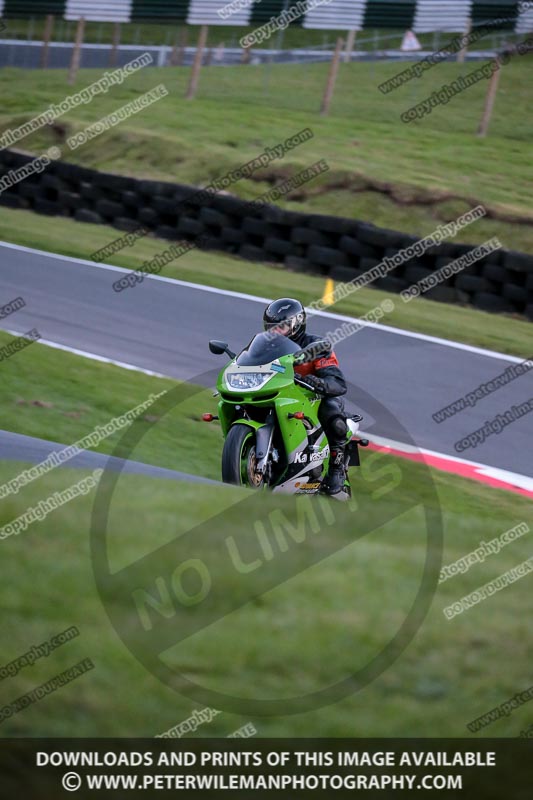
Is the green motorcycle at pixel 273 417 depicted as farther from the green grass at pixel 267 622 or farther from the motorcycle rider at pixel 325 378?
the green grass at pixel 267 622

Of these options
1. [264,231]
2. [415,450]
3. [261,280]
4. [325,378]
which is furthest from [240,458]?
[264,231]

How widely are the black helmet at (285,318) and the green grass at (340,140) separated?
9054 mm

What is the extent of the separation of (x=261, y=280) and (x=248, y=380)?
342 inches

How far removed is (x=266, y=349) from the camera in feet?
26.2

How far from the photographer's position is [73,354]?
12.4 m

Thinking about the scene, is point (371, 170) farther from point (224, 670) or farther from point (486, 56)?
point (224, 670)

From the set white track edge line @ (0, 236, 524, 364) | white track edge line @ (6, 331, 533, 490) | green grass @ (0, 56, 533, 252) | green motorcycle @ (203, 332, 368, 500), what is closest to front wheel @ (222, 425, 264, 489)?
green motorcycle @ (203, 332, 368, 500)

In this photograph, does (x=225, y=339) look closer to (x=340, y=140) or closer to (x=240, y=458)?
(x=240, y=458)

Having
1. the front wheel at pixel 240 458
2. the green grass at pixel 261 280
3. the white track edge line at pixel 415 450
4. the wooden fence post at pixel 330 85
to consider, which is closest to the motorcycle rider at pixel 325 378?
the front wheel at pixel 240 458

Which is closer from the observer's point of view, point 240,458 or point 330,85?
point 240,458

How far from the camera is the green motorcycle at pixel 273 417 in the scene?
7703 mm

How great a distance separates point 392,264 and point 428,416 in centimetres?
495

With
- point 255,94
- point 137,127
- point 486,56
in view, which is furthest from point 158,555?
point 486,56

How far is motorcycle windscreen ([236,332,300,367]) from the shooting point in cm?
792
